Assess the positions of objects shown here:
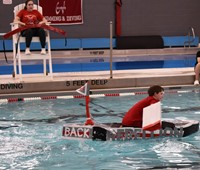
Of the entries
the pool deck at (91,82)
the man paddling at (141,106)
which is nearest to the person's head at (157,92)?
the man paddling at (141,106)

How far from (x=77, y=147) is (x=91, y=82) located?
4037 millimetres

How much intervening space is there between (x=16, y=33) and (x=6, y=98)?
4.49 feet

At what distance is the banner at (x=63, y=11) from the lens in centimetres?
1711

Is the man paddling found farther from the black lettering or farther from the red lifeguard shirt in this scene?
the black lettering

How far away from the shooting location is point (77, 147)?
19.2 ft

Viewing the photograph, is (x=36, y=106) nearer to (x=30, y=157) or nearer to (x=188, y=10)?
(x=30, y=157)

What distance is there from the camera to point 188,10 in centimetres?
1845

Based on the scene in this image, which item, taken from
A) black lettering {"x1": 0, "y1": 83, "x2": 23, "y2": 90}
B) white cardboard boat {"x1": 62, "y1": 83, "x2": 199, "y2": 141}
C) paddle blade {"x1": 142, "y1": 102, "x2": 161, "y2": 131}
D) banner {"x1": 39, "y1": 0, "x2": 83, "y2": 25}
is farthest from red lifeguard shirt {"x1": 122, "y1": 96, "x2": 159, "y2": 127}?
A: banner {"x1": 39, "y1": 0, "x2": 83, "y2": 25}

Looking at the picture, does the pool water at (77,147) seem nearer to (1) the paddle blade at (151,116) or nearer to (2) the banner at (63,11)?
(1) the paddle blade at (151,116)

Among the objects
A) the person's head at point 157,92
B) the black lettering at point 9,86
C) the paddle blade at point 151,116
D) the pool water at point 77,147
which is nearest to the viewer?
the pool water at point 77,147

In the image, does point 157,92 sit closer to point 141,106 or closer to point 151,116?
point 141,106

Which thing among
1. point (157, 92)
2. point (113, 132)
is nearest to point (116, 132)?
point (113, 132)

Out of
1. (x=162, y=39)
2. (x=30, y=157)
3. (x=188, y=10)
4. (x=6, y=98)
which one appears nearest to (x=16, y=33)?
(x=6, y=98)

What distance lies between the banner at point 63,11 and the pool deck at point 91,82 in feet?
22.9
